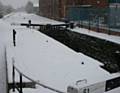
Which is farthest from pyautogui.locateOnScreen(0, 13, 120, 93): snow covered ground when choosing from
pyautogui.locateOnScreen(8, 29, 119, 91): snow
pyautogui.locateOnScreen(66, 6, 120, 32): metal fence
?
pyautogui.locateOnScreen(66, 6, 120, 32): metal fence

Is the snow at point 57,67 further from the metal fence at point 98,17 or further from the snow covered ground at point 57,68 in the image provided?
the metal fence at point 98,17

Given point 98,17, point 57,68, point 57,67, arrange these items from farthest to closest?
point 98,17, point 57,67, point 57,68

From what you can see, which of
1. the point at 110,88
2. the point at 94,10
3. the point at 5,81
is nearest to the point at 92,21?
the point at 94,10

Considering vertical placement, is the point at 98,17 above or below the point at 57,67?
above

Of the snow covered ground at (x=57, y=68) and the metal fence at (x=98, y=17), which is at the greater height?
the metal fence at (x=98, y=17)

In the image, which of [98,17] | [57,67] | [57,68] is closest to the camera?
[57,68]

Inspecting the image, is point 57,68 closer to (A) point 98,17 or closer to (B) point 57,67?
(B) point 57,67

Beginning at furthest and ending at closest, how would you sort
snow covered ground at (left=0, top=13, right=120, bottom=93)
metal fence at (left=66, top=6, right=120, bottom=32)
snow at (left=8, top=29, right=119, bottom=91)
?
metal fence at (left=66, top=6, right=120, bottom=32)
snow at (left=8, top=29, right=119, bottom=91)
snow covered ground at (left=0, top=13, right=120, bottom=93)

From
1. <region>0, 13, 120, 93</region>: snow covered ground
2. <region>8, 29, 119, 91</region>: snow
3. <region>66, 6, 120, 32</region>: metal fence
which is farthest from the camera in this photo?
<region>66, 6, 120, 32</region>: metal fence

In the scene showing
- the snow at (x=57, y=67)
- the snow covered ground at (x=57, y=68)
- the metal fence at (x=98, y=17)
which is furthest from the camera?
the metal fence at (x=98, y=17)

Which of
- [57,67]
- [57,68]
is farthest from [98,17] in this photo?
[57,68]

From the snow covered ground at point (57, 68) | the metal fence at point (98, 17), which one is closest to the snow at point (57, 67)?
the snow covered ground at point (57, 68)

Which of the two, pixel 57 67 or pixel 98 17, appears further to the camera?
pixel 98 17

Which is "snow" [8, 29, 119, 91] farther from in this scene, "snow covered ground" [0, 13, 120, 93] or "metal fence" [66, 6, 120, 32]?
"metal fence" [66, 6, 120, 32]
